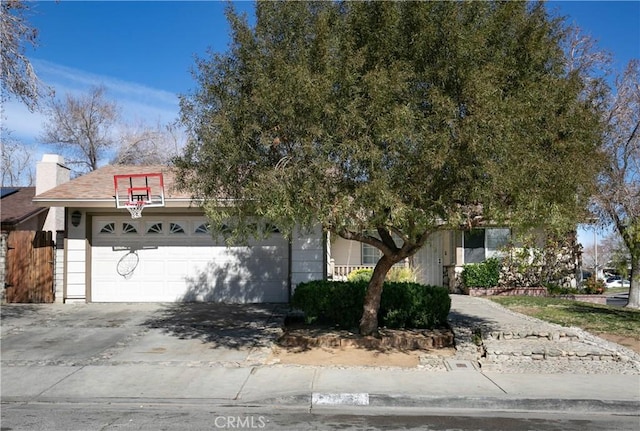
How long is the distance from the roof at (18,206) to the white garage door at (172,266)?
227 cm

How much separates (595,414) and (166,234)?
1161 centimetres

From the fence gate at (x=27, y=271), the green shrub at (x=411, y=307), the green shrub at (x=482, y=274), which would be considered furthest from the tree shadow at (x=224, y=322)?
the green shrub at (x=482, y=274)

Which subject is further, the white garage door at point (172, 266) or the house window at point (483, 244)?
the house window at point (483, 244)

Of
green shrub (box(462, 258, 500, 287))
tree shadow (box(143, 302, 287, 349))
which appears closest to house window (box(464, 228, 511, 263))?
green shrub (box(462, 258, 500, 287))

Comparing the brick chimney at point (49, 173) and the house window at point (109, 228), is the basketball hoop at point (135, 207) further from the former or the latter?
the brick chimney at point (49, 173)

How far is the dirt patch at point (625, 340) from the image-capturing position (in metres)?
10.6

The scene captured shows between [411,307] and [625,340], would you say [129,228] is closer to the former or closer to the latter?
[411,307]

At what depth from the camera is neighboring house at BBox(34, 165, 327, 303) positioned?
15.5m

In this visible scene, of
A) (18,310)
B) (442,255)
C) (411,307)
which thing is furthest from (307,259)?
(18,310)

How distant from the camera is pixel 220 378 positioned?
8.55m

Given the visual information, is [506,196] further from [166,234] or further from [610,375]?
[166,234]

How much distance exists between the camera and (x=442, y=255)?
20438 mm

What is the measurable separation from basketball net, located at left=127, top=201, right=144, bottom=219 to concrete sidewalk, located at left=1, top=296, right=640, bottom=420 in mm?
3220

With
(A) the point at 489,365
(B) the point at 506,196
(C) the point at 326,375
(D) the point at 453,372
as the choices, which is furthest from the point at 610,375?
(C) the point at 326,375
